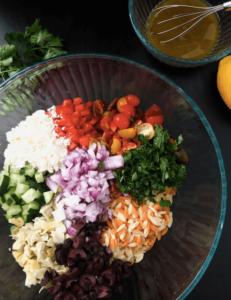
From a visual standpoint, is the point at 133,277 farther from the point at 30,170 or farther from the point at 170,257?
the point at 30,170

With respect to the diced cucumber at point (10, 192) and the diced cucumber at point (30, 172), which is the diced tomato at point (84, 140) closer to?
the diced cucumber at point (30, 172)

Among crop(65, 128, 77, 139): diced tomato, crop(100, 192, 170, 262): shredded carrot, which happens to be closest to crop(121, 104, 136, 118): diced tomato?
crop(65, 128, 77, 139): diced tomato

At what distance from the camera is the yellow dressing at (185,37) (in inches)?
43.0

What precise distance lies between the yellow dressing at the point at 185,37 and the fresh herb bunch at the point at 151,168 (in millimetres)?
435

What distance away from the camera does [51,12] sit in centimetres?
123

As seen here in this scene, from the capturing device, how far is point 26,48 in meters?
1.11

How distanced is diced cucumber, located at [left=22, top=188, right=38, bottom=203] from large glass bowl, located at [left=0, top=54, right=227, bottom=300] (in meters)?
0.26

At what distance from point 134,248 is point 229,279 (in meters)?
0.57

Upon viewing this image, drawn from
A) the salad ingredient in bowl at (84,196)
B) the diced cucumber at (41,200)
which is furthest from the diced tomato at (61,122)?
the diced cucumber at (41,200)

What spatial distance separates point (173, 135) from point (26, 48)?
0.88m

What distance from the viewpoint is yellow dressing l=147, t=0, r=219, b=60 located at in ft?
3.59

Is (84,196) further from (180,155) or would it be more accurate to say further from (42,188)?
(180,155)

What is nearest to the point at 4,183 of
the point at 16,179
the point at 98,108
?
the point at 16,179

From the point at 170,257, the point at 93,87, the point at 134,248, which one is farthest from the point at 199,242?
the point at 93,87
